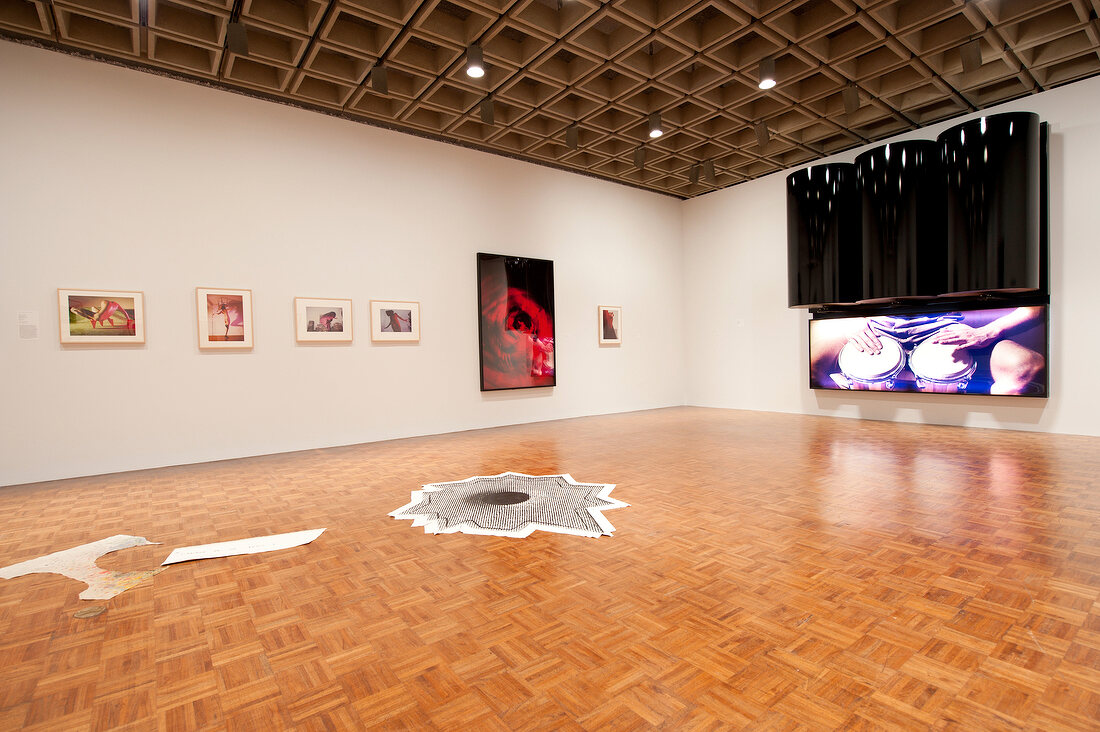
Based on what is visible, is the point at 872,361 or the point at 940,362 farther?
the point at 872,361

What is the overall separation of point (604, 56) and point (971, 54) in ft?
13.1

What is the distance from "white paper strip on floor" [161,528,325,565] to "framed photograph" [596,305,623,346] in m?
7.43

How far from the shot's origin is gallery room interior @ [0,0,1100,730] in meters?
2.17

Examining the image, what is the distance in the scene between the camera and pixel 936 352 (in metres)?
7.99

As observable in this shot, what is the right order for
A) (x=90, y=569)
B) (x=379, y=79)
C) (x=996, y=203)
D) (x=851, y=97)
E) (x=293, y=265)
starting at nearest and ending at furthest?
(x=90, y=569)
(x=379, y=79)
(x=996, y=203)
(x=851, y=97)
(x=293, y=265)

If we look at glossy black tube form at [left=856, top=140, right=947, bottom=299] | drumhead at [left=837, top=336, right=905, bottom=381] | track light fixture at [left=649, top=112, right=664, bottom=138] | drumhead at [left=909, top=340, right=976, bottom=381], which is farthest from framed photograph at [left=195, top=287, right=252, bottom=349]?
drumhead at [left=909, top=340, right=976, bottom=381]

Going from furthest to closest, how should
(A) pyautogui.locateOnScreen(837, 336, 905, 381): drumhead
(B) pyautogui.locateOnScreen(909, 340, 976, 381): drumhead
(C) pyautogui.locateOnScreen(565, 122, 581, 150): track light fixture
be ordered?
(A) pyautogui.locateOnScreen(837, 336, 905, 381): drumhead → (C) pyautogui.locateOnScreen(565, 122, 581, 150): track light fixture → (B) pyautogui.locateOnScreen(909, 340, 976, 381): drumhead

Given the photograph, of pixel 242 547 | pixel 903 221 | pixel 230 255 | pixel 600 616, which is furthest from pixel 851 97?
pixel 242 547

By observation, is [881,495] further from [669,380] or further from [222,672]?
[669,380]

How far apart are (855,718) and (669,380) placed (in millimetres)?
10122

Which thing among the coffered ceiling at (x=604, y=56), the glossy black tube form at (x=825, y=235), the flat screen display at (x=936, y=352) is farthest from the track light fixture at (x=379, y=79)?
the flat screen display at (x=936, y=352)

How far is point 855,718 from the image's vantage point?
177cm

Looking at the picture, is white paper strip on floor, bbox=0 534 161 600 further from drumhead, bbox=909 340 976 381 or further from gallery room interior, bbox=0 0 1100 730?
drumhead, bbox=909 340 976 381

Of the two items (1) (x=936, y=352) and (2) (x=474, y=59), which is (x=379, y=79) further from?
(1) (x=936, y=352)
